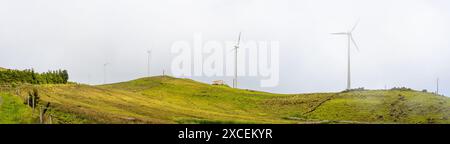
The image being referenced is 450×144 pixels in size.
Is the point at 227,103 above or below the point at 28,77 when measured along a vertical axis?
below

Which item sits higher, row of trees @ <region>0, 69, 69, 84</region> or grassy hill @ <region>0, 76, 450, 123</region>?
row of trees @ <region>0, 69, 69, 84</region>

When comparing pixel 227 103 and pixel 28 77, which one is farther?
pixel 227 103

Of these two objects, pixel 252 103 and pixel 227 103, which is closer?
pixel 227 103

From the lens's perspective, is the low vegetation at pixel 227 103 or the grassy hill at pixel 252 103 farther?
the grassy hill at pixel 252 103

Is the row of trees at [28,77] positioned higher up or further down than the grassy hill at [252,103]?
higher up

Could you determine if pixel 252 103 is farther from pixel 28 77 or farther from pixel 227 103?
pixel 28 77

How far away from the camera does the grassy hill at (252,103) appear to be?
4429 inches

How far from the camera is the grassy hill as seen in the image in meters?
112

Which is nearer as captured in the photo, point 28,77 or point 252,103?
point 28,77

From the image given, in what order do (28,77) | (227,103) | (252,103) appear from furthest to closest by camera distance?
(252,103) < (227,103) < (28,77)

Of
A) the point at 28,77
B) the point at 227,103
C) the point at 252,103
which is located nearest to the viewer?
the point at 28,77

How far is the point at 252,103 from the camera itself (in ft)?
546


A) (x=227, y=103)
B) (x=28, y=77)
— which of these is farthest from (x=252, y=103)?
(x=28, y=77)
